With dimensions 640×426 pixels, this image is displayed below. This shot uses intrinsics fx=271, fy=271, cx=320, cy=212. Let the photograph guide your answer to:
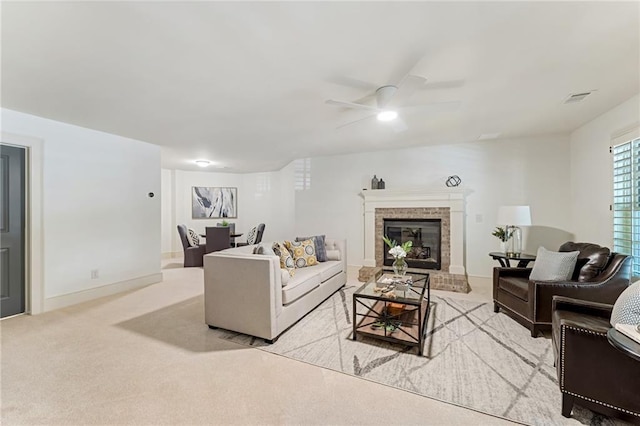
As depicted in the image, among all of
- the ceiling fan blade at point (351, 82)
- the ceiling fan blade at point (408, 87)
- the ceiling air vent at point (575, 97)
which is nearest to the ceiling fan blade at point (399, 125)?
the ceiling fan blade at point (408, 87)

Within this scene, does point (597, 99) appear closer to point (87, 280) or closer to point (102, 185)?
point (102, 185)

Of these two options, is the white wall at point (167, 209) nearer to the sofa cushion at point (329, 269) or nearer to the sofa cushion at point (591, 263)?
the sofa cushion at point (329, 269)

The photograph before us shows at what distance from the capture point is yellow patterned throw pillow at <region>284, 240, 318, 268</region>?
371cm

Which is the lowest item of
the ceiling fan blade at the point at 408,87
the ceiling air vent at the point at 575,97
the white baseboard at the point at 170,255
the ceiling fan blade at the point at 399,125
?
the white baseboard at the point at 170,255

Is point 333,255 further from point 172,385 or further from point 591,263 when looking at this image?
point 591,263

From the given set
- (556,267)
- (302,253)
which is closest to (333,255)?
(302,253)

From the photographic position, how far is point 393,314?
9.07 ft

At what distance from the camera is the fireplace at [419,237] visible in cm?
488

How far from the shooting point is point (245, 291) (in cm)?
264

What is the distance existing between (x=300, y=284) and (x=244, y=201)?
19.1 feet

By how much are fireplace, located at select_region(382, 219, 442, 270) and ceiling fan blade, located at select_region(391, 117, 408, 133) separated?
1830 mm

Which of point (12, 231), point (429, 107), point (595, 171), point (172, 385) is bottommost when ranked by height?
point (172, 385)

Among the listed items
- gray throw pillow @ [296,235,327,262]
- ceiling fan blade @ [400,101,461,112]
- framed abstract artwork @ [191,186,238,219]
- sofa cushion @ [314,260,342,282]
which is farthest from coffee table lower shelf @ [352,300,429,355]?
framed abstract artwork @ [191,186,238,219]

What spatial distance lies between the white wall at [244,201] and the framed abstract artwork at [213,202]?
4.6 inches
